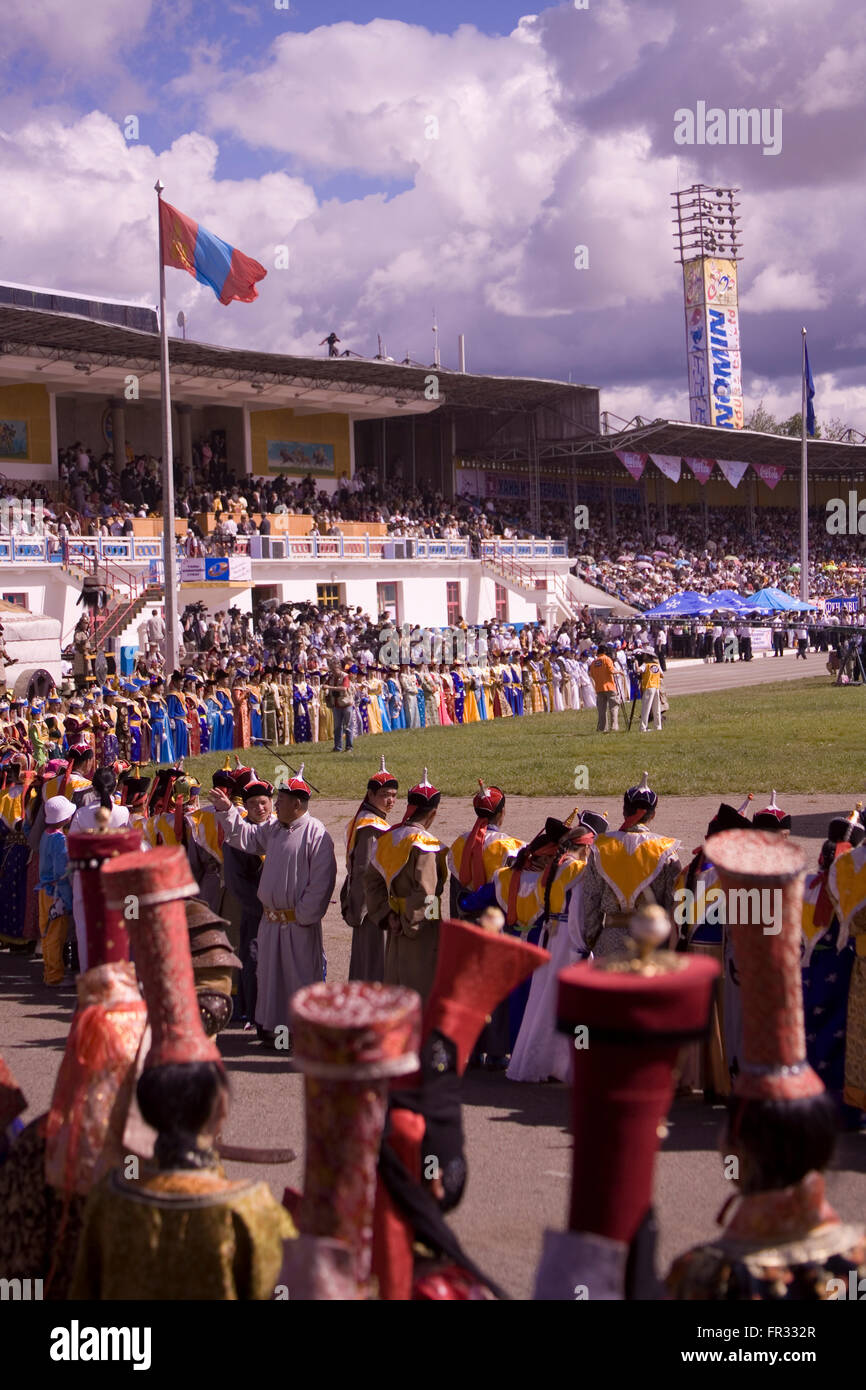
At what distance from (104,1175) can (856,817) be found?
4663 mm

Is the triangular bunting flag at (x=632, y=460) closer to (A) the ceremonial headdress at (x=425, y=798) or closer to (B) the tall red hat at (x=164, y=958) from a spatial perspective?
(A) the ceremonial headdress at (x=425, y=798)

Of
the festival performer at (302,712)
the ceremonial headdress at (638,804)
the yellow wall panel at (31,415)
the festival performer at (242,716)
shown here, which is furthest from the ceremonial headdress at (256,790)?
the yellow wall panel at (31,415)

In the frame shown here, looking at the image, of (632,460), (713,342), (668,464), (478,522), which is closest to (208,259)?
(478,522)

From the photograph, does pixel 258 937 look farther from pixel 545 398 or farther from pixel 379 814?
pixel 545 398

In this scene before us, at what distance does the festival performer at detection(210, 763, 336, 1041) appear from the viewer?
26.8ft

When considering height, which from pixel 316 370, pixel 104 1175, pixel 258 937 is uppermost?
pixel 316 370

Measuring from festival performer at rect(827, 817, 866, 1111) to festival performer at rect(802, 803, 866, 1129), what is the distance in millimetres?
82

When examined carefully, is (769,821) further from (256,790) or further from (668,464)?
(668,464)

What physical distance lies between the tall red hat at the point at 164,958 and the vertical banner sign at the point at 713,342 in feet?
191

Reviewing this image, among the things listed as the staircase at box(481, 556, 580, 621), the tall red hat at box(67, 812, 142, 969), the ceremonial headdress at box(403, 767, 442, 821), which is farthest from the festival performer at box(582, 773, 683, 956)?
the staircase at box(481, 556, 580, 621)

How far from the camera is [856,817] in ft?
22.3

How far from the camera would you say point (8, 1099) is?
3.63 meters

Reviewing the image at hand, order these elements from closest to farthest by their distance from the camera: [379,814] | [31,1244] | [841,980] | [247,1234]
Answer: [247,1234] < [31,1244] < [841,980] < [379,814]

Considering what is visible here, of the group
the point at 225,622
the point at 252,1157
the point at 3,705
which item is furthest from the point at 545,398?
the point at 252,1157
